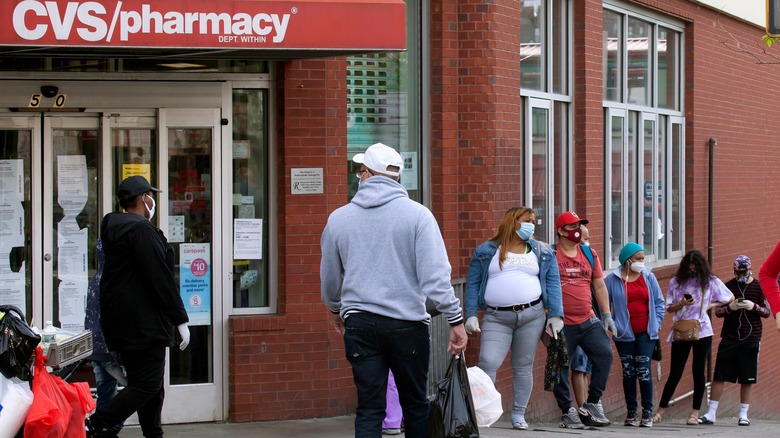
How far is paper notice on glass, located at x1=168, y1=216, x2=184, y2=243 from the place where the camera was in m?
8.92

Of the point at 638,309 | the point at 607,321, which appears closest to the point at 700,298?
the point at 638,309

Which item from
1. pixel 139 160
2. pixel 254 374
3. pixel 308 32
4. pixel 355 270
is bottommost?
pixel 254 374

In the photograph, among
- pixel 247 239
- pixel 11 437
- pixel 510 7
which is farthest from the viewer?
pixel 510 7

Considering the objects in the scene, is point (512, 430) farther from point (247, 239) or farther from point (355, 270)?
point (355, 270)

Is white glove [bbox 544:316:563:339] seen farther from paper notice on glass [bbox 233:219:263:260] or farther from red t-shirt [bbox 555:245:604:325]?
paper notice on glass [bbox 233:219:263:260]

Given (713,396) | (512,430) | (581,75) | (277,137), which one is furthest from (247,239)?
(713,396)

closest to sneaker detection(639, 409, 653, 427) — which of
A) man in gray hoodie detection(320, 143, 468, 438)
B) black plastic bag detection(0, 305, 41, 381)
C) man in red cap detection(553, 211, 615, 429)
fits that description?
man in red cap detection(553, 211, 615, 429)

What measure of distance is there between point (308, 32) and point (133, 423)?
10.9ft

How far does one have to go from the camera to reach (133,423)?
883 centimetres

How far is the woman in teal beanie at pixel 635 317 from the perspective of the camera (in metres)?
11.0

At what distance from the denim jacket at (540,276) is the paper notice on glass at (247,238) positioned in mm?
1689

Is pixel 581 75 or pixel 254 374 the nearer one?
pixel 254 374

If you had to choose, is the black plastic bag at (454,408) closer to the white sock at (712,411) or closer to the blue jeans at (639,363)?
the blue jeans at (639,363)

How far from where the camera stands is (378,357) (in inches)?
248
